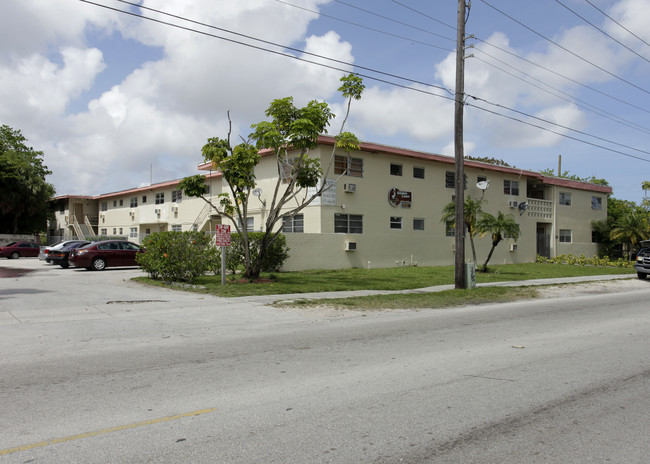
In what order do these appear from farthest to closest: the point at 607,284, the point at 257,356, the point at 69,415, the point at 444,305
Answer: the point at 607,284 < the point at 444,305 < the point at 257,356 < the point at 69,415

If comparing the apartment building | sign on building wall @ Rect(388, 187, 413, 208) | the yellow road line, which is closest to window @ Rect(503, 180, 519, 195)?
the apartment building

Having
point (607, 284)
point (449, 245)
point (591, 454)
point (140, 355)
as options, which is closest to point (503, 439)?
point (591, 454)

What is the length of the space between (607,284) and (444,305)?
11.1 metres

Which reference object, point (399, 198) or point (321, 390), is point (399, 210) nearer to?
point (399, 198)

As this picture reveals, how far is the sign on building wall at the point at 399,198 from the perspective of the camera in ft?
89.3

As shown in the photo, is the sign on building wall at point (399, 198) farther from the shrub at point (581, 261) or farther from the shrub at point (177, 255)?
the shrub at point (581, 261)

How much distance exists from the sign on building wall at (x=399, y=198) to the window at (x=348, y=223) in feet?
7.74

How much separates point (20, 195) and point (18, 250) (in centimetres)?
1156

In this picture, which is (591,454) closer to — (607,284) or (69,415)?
(69,415)

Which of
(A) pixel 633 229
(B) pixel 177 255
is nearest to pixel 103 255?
(B) pixel 177 255

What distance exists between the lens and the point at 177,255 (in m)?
17.0

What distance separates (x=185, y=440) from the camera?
4.13 meters

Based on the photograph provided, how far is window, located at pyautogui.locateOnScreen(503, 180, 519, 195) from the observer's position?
33.6 m

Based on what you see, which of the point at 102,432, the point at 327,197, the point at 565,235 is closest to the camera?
the point at 102,432
